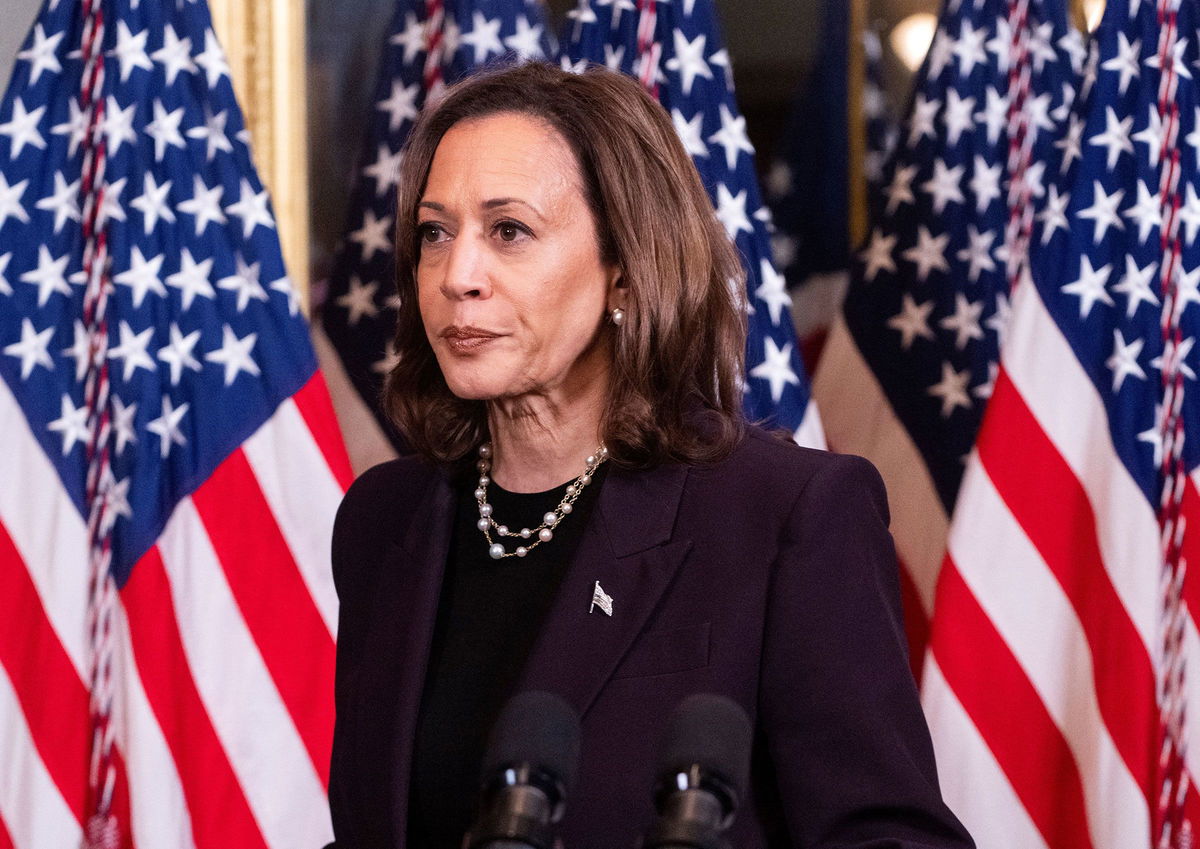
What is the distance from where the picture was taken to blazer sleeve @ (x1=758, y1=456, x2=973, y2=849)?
1405 mm

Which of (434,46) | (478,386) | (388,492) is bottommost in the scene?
(388,492)

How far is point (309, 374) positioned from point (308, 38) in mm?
1123

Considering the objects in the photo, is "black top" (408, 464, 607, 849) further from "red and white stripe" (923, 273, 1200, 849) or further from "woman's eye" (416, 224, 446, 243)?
"red and white stripe" (923, 273, 1200, 849)

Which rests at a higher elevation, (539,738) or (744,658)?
(539,738)

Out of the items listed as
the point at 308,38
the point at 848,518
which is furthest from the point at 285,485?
the point at 848,518

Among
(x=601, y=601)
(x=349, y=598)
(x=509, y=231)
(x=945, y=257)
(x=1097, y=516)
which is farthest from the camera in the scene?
(x=945, y=257)

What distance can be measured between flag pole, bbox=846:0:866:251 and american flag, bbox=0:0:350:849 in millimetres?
1475

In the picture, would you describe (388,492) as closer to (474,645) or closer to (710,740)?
(474,645)

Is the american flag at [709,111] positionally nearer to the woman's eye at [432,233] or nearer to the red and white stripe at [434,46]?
the red and white stripe at [434,46]

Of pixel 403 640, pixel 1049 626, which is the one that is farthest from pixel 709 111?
pixel 403 640

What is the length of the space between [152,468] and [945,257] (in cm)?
179

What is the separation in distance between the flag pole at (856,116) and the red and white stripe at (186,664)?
1566 mm

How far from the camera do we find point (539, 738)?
866 millimetres

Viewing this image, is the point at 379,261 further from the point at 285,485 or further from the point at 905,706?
the point at 905,706
